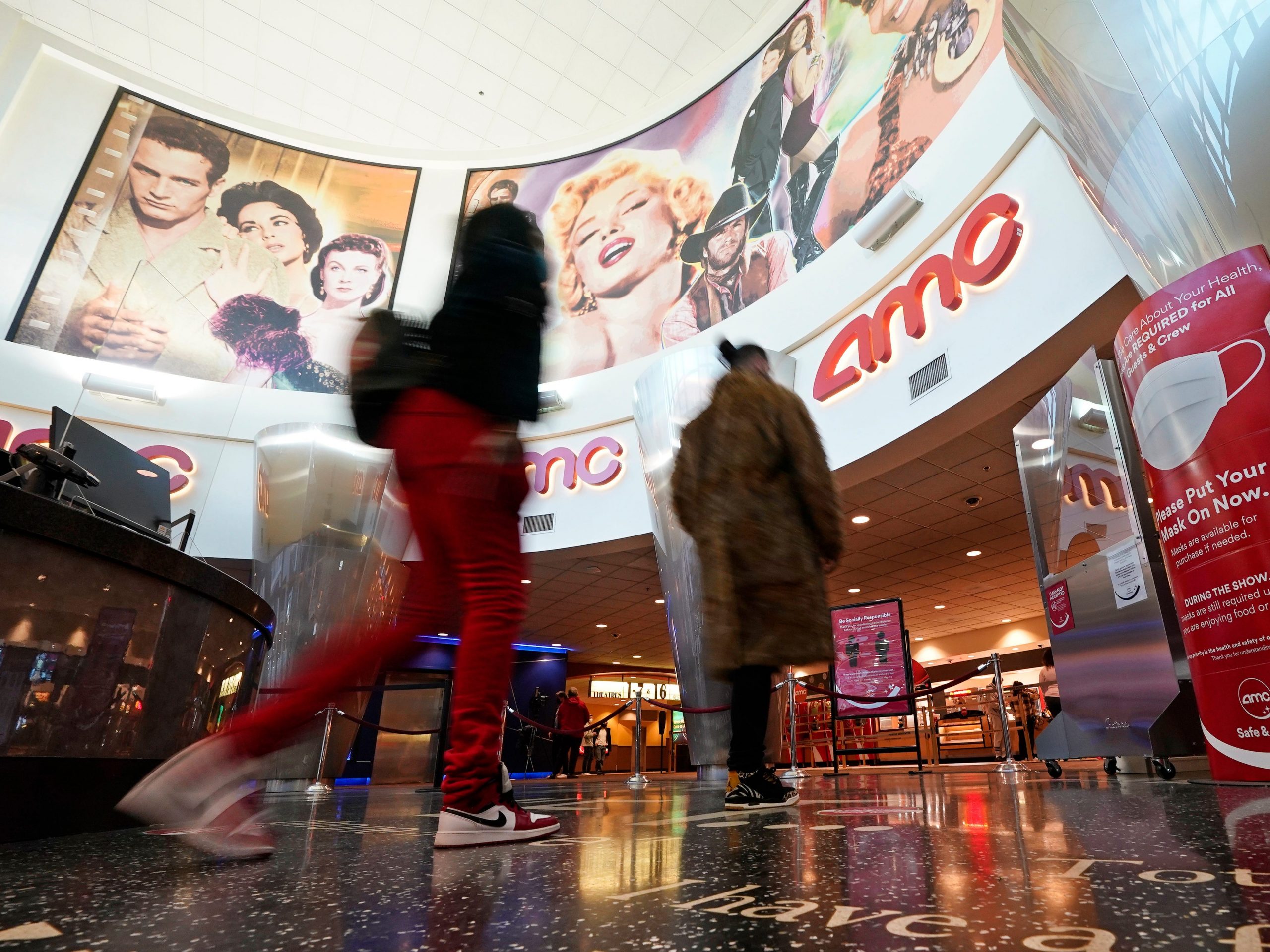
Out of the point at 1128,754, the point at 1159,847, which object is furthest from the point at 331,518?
the point at 1159,847

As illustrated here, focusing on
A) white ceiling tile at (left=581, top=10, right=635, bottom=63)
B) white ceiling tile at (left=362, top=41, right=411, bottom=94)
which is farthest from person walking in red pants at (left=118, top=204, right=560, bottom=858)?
white ceiling tile at (left=362, top=41, right=411, bottom=94)

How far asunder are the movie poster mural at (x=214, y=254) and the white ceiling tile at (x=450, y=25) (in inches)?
104

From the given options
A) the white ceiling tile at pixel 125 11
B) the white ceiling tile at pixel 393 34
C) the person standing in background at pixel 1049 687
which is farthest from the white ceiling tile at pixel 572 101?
the person standing in background at pixel 1049 687

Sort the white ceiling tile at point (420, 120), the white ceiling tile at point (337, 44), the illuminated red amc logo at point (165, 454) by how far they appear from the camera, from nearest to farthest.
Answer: the illuminated red amc logo at point (165, 454) → the white ceiling tile at point (337, 44) → the white ceiling tile at point (420, 120)

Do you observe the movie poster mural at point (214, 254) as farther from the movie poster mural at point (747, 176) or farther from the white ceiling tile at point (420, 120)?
the movie poster mural at point (747, 176)

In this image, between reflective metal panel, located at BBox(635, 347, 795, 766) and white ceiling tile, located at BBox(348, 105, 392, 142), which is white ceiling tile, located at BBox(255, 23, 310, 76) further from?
reflective metal panel, located at BBox(635, 347, 795, 766)

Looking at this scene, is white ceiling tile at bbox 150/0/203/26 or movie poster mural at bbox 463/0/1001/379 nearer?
movie poster mural at bbox 463/0/1001/379

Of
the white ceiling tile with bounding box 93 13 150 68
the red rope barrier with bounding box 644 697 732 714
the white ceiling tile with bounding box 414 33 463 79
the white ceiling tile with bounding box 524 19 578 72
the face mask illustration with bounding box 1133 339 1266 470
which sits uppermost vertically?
the white ceiling tile with bounding box 524 19 578 72

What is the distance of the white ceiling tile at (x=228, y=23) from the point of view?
12.6 metres

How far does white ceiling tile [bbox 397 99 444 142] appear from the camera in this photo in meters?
14.3

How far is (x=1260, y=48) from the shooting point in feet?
8.71

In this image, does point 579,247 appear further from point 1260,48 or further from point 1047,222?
point 1260,48

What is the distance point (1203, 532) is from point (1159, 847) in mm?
2589

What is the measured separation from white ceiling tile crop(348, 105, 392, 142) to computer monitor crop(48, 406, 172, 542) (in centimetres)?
1166
